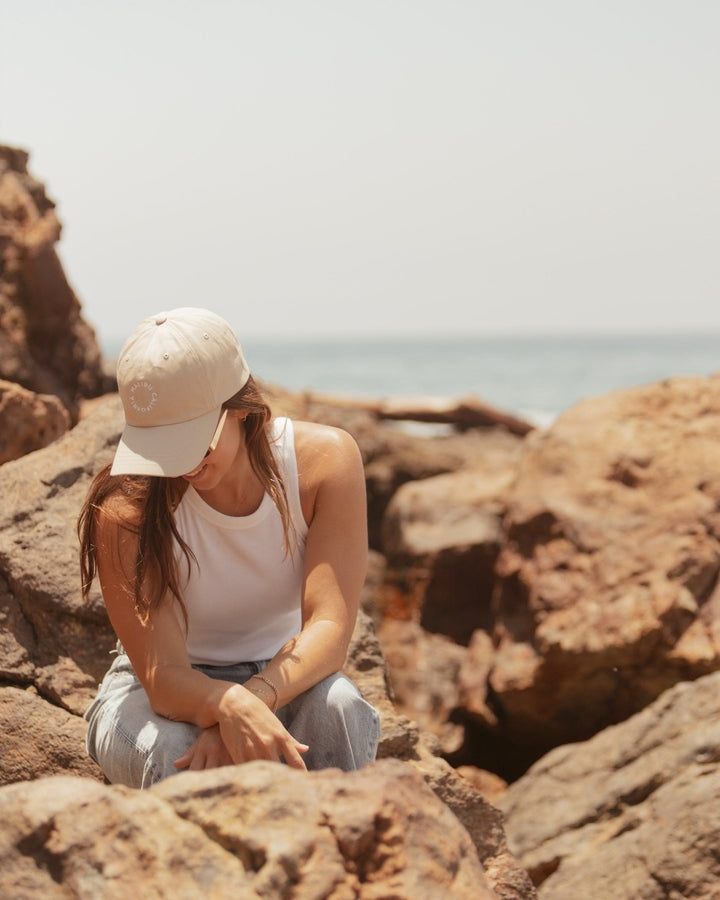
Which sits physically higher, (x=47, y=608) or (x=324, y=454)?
(x=324, y=454)

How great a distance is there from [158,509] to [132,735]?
55 centimetres

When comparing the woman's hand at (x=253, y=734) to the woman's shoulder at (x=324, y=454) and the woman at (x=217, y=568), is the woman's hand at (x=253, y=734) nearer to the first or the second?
the woman at (x=217, y=568)

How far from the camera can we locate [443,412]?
1095 cm

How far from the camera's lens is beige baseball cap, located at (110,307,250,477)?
2646 millimetres

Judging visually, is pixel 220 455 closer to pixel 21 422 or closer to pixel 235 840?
pixel 235 840

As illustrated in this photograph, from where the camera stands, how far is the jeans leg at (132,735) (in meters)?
2.67

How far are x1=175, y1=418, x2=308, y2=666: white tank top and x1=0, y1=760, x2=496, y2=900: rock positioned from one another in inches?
36.0

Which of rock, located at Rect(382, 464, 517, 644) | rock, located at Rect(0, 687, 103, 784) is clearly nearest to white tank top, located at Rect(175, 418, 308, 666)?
Result: rock, located at Rect(0, 687, 103, 784)

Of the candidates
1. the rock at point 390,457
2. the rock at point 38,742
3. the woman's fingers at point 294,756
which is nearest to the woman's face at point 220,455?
the woman's fingers at point 294,756

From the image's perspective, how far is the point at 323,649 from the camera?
9.18 feet

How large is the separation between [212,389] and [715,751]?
7.44ft

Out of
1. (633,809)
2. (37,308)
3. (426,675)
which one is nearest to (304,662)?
(633,809)

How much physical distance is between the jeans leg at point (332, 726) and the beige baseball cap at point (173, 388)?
631 millimetres

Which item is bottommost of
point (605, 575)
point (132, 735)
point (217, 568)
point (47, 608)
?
point (605, 575)
